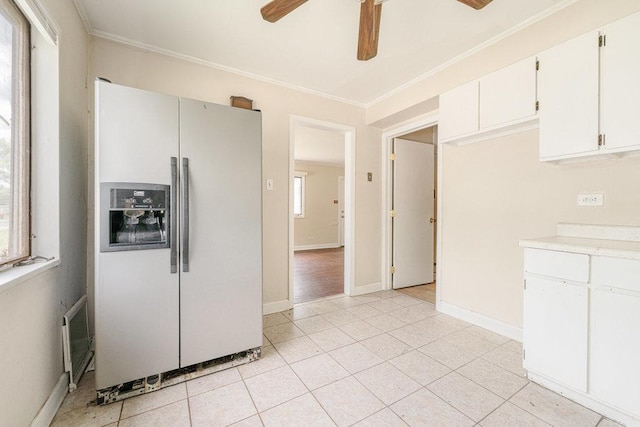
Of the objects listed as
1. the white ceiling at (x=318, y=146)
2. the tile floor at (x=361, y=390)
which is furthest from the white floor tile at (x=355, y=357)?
the white ceiling at (x=318, y=146)

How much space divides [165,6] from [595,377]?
139 inches

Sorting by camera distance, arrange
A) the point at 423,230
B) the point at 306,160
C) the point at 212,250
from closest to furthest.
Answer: the point at 212,250, the point at 423,230, the point at 306,160

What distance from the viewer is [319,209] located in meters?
7.74

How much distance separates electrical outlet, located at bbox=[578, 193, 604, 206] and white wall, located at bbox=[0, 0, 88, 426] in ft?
10.7

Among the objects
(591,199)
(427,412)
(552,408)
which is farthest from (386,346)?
(591,199)

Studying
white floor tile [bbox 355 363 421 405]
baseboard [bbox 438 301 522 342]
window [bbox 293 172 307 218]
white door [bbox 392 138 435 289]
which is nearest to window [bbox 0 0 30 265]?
white floor tile [bbox 355 363 421 405]

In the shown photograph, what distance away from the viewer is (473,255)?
2.55 meters

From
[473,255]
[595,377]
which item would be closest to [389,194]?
[473,255]

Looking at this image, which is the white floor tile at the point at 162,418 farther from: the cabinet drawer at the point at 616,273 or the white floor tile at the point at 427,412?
the cabinet drawer at the point at 616,273

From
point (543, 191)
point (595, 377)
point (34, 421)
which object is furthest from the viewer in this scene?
point (543, 191)

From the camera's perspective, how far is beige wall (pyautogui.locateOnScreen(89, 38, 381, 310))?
2.24 metres

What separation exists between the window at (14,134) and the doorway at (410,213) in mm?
3333

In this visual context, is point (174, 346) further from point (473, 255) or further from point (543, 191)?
point (543, 191)

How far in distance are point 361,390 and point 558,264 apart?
1.43 meters
